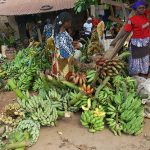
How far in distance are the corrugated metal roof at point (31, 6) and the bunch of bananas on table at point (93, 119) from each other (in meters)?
7.42

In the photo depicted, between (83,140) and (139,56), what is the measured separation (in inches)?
72.7

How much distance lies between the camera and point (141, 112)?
18.6ft

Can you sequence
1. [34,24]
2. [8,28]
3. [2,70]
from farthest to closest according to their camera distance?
[8,28], [34,24], [2,70]

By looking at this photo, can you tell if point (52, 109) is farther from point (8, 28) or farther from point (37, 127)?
point (8, 28)

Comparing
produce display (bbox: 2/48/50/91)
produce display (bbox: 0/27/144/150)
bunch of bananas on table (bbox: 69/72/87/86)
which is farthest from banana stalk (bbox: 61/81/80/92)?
produce display (bbox: 2/48/50/91)

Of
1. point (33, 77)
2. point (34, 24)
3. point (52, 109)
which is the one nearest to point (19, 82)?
point (33, 77)

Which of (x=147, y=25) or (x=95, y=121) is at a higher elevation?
(x=147, y=25)

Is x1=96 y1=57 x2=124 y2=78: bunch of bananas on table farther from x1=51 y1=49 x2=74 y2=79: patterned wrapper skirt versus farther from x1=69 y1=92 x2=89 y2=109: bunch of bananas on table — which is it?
x1=51 y1=49 x2=74 y2=79: patterned wrapper skirt

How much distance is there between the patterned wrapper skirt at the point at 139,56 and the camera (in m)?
6.16

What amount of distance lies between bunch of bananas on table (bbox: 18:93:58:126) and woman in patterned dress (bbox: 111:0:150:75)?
5.54 feet

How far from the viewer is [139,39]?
241 inches

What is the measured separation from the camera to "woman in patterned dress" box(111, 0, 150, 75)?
19.6 ft

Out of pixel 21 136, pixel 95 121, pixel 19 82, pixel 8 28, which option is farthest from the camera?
pixel 8 28

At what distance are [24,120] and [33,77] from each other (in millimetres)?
2866
